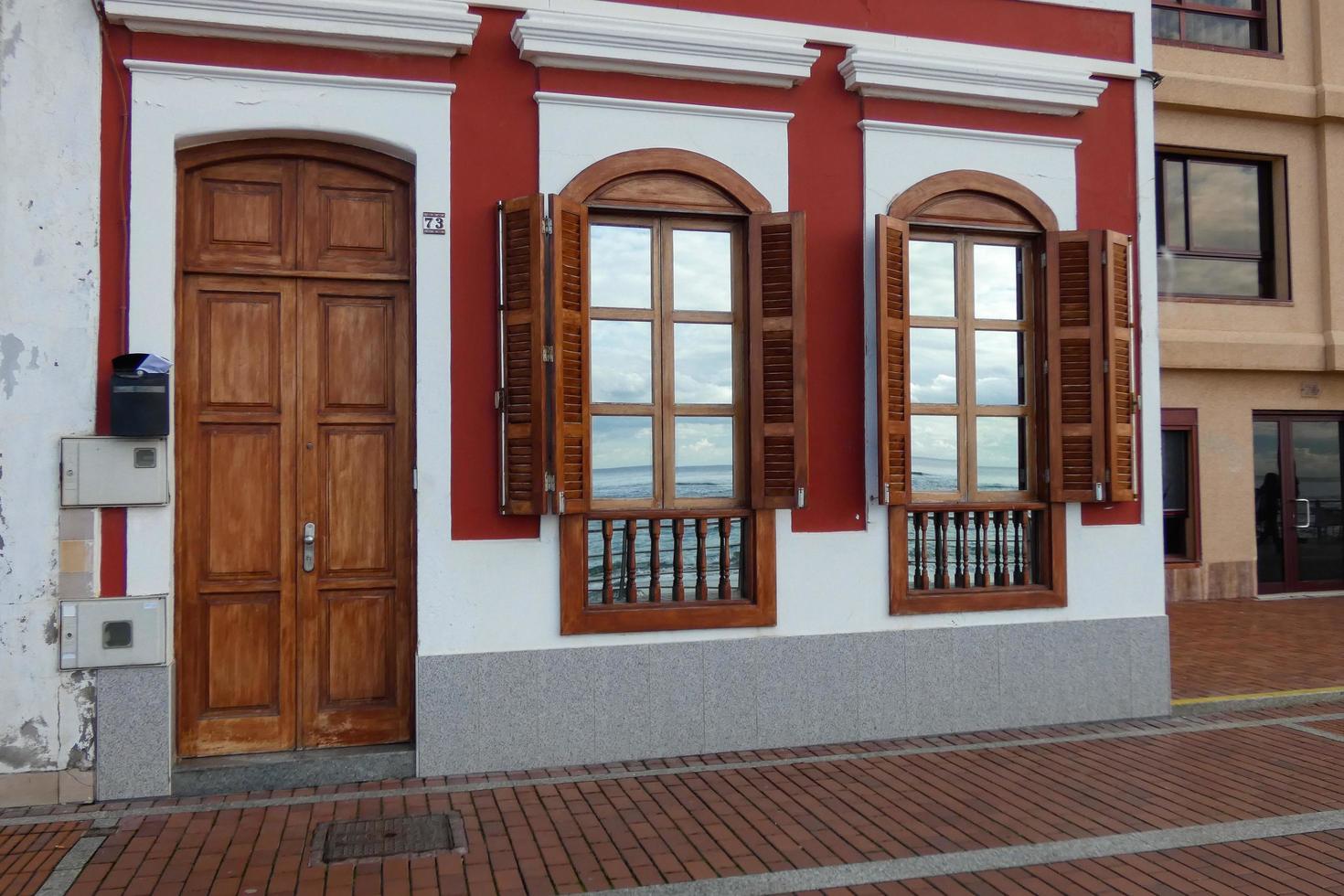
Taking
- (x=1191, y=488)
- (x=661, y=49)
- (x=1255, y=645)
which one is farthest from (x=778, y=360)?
(x=1191, y=488)

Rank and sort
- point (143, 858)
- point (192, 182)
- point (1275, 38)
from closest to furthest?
point (143, 858) < point (192, 182) < point (1275, 38)

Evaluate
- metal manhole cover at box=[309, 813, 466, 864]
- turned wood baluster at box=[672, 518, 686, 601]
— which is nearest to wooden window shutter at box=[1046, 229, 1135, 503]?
turned wood baluster at box=[672, 518, 686, 601]

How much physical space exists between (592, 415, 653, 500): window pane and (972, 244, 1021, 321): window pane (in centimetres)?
243

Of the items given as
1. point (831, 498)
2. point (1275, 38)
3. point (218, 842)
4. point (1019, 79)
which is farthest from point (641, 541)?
point (1275, 38)

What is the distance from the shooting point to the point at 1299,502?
1377 centimetres

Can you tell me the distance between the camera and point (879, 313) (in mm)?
6586

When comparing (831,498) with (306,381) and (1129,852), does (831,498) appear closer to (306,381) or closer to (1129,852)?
(1129,852)

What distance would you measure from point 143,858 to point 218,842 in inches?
12.3

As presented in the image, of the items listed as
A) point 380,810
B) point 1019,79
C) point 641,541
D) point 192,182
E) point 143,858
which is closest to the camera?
point 143,858

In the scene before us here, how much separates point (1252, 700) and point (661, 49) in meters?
5.94

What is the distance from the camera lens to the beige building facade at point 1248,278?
13.0 metres

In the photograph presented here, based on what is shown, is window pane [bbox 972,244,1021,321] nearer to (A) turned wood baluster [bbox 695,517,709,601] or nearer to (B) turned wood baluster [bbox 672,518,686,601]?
(A) turned wood baluster [bbox 695,517,709,601]

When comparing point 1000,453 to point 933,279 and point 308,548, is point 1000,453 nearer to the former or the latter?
point 933,279

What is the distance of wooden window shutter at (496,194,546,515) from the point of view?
19.4 ft
